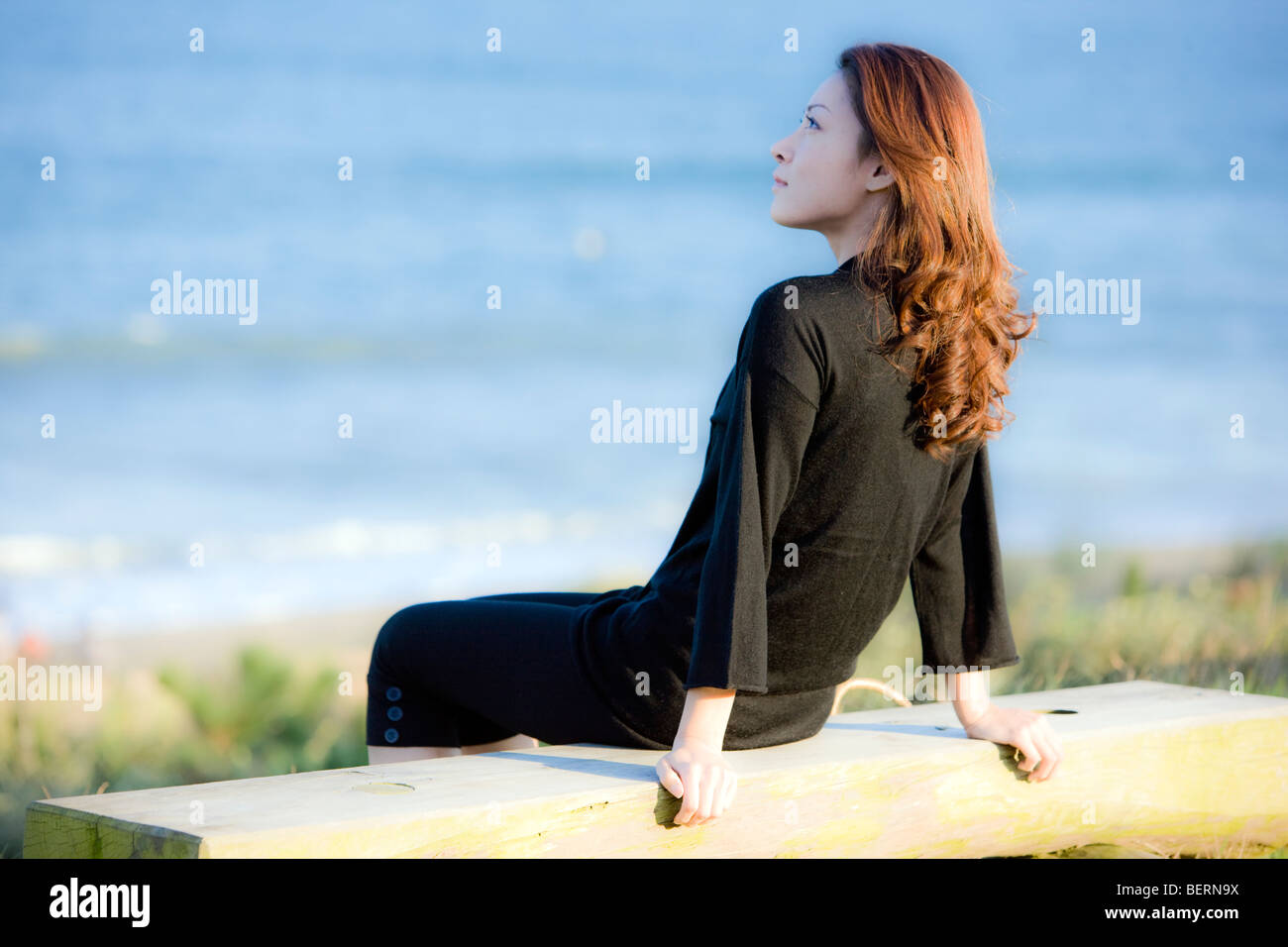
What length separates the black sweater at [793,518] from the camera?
1.63 m

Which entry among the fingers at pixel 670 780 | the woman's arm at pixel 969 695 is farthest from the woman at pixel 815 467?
the woman's arm at pixel 969 695

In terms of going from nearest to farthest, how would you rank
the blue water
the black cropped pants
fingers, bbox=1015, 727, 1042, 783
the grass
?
1. the black cropped pants
2. fingers, bbox=1015, 727, 1042, 783
3. the grass
4. the blue water

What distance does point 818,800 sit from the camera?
1801 millimetres

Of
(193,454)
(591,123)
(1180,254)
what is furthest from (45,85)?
(1180,254)

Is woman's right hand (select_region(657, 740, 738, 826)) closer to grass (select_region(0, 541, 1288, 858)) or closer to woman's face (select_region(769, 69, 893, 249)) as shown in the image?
woman's face (select_region(769, 69, 893, 249))

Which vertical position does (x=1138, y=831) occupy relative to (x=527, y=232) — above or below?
below

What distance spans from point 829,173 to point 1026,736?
0.90 meters

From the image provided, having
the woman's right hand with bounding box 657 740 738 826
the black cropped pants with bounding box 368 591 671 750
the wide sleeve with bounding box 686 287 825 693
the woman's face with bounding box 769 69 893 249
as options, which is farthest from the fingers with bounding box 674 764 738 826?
the woman's face with bounding box 769 69 893 249

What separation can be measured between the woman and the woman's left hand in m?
0.26

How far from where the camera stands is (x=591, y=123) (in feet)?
49.2

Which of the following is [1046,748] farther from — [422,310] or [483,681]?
[422,310]

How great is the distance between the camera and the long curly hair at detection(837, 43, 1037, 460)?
1.72 m

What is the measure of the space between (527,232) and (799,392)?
13.7 m
